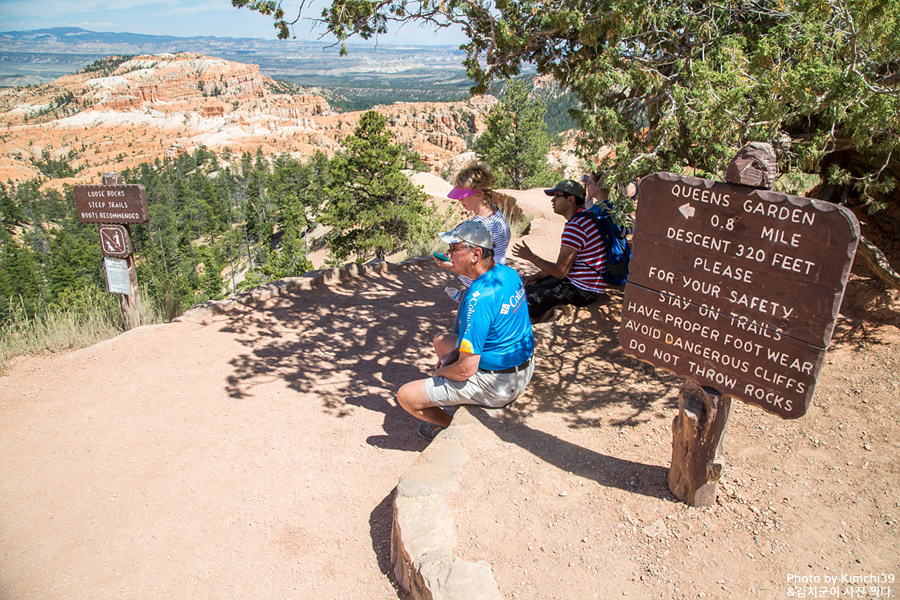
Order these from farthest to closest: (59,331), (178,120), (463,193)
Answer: (178,120), (59,331), (463,193)

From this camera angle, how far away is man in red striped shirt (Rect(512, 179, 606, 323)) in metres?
4.69

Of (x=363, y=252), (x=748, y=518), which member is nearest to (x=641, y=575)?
(x=748, y=518)

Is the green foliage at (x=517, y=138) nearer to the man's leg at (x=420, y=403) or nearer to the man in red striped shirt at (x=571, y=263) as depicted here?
the man in red striped shirt at (x=571, y=263)

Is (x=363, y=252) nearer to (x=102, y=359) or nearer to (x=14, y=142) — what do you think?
(x=102, y=359)

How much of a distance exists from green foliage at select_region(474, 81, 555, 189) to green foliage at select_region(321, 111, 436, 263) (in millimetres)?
6650

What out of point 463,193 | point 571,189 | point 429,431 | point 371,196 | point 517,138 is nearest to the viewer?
point 429,431

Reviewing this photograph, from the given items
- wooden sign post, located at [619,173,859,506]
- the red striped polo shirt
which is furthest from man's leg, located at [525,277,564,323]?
wooden sign post, located at [619,173,859,506]

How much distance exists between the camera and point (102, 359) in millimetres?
5379

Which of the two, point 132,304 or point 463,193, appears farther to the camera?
point 132,304

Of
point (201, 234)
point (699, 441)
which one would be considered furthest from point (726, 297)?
point (201, 234)

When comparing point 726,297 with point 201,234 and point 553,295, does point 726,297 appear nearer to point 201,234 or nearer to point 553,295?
point 553,295

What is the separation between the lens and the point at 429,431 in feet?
13.2

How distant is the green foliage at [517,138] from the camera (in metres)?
27.0

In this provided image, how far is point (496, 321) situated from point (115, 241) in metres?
4.92
